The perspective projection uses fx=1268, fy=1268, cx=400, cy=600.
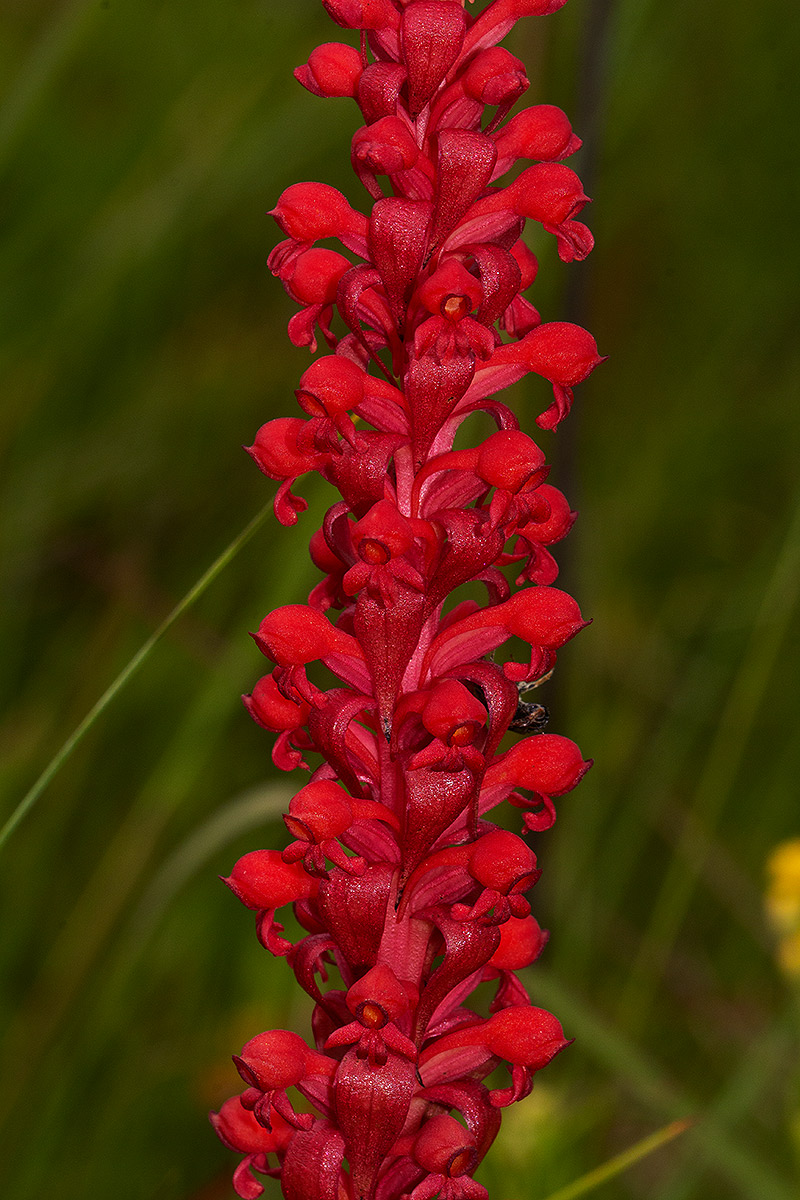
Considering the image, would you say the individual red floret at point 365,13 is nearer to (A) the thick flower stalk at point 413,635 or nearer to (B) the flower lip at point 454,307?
(A) the thick flower stalk at point 413,635

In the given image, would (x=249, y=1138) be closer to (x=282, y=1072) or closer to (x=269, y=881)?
(x=282, y=1072)

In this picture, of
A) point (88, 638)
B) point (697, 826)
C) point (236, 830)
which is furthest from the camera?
point (88, 638)

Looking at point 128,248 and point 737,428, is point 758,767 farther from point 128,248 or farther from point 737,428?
point 128,248

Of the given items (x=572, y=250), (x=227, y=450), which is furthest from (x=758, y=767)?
(x=572, y=250)

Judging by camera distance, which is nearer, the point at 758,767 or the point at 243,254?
the point at 758,767

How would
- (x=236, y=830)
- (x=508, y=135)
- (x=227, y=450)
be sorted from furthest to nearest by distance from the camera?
(x=227, y=450) < (x=236, y=830) < (x=508, y=135)

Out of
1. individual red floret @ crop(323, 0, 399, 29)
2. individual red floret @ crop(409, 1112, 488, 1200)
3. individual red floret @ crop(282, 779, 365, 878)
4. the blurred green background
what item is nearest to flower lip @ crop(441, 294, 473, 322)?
individual red floret @ crop(323, 0, 399, 29)
